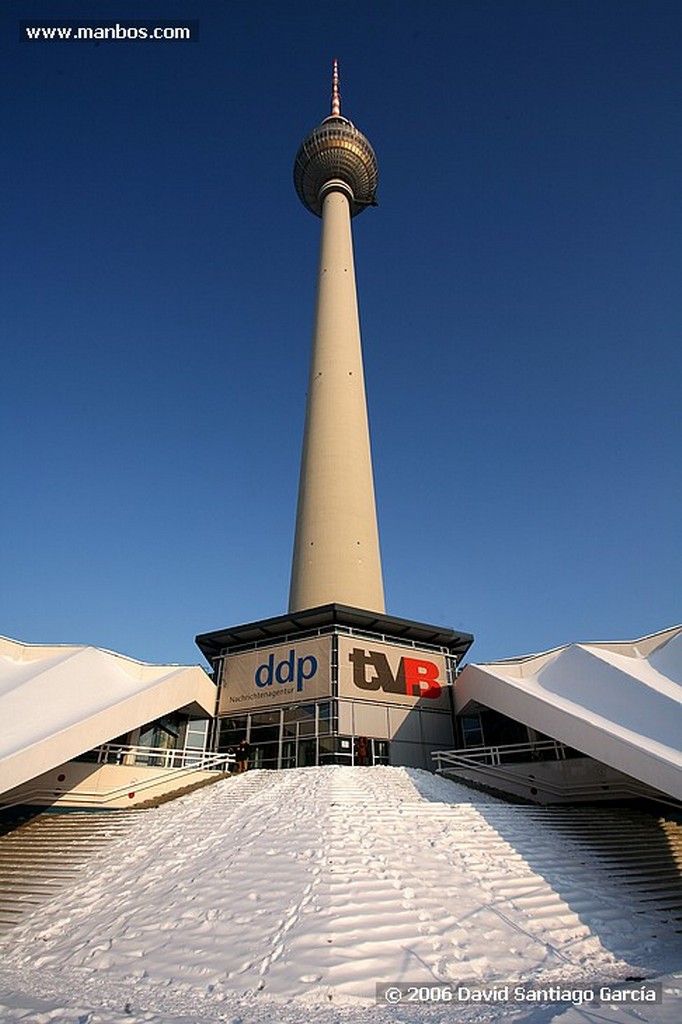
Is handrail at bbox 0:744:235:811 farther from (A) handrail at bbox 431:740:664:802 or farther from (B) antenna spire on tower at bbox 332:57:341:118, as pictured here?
(B) antenna spire on tower at bbox 332:57:341:118

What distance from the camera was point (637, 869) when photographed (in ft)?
40.2

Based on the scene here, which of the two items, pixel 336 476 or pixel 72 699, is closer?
pixel 72 699

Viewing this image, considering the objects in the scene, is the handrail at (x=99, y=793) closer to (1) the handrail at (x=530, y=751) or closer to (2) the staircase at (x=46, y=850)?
(2) the staircase at (x=46, y=850)

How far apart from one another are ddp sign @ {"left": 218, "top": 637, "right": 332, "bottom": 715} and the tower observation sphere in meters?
43.0

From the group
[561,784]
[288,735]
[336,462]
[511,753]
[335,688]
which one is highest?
[336,462]

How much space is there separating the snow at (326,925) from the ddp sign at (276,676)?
8.49m

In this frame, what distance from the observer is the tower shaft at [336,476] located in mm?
28297

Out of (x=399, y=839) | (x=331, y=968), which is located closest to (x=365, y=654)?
(x=399, y=839)

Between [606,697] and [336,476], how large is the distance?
60.6 ft

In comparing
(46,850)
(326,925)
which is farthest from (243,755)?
(326,925)

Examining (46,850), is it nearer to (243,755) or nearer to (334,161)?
(243,755)

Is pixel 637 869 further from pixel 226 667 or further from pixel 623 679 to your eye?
pixel 226 667

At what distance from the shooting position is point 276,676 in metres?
23.2

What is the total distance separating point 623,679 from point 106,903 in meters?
14.9
